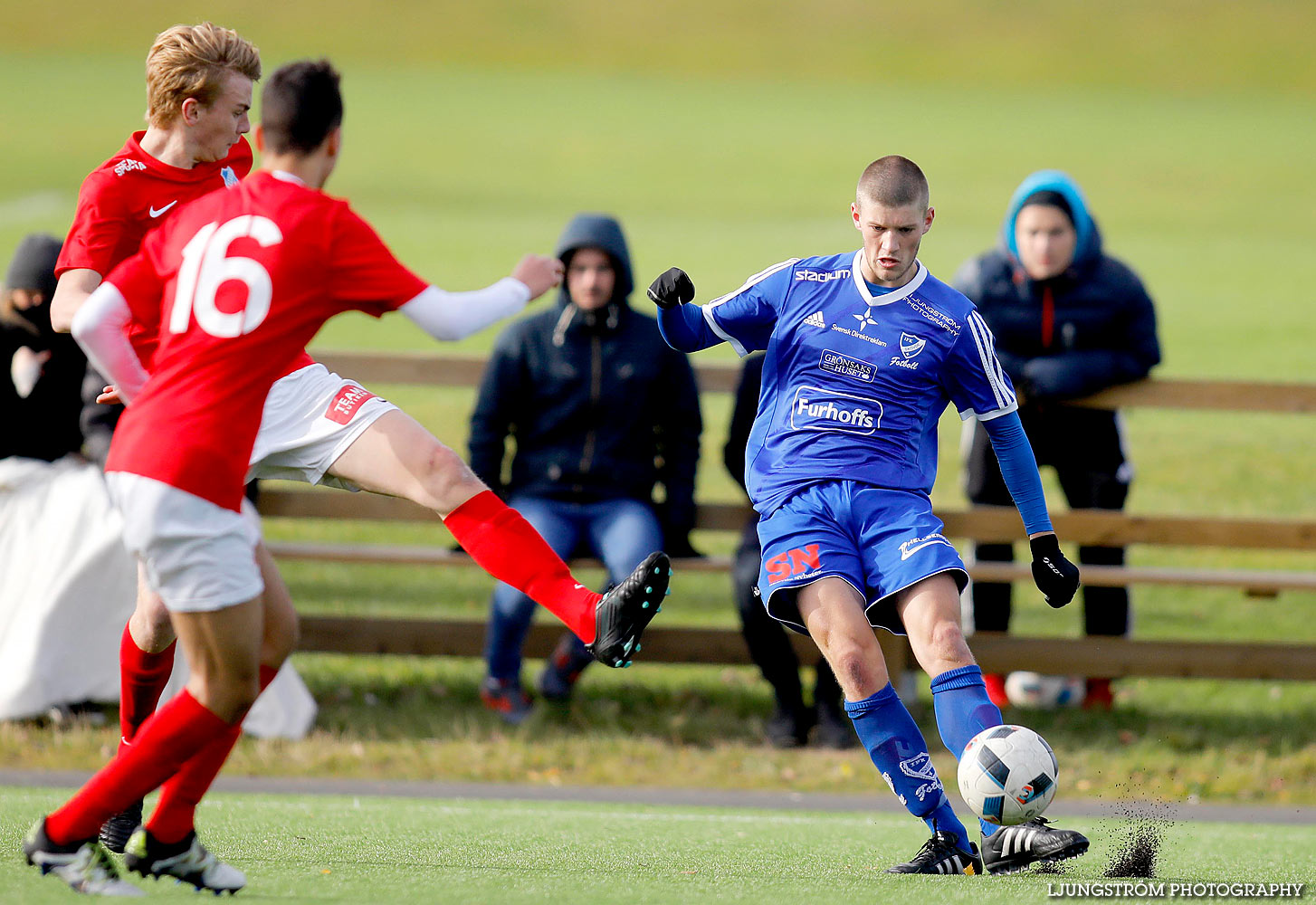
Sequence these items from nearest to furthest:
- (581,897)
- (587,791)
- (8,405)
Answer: (581,897) < (587,791) < (8,405)

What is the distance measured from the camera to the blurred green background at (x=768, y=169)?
8781mm

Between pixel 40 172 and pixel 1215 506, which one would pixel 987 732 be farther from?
pixel 40 172

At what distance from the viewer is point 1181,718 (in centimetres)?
830

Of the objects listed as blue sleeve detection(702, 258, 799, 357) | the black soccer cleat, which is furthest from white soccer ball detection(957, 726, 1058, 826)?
blue sleeve detection(702, 258, 799, 357)

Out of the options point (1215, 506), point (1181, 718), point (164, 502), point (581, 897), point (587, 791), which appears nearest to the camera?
point (164, 502)

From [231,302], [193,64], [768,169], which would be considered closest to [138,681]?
[231,302]

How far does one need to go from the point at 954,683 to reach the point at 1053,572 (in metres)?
0.56

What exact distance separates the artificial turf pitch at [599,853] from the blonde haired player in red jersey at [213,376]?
0.96 feet

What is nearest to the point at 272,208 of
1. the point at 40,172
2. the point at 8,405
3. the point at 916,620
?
the point at 916,620

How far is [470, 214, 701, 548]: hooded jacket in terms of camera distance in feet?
24.5

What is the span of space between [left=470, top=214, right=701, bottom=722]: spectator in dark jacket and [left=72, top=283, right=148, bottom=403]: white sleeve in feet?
11.9

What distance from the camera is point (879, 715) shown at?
4602 mm

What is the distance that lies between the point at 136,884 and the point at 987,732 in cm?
224

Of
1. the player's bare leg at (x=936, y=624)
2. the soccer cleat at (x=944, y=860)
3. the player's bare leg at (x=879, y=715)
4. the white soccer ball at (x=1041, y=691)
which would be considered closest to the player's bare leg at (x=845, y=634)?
the player's bare leg at (x=879, y=715)
